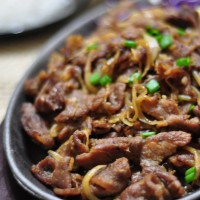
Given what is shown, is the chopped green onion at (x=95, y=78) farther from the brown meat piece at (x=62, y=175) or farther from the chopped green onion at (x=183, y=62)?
the brown meat piece at (x=62, y=175)

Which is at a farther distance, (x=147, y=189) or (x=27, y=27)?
(x=27, y=27)

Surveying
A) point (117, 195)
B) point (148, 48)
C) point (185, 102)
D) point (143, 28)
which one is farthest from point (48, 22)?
point (117, 195)

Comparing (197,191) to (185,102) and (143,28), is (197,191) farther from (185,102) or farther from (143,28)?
(143,28)

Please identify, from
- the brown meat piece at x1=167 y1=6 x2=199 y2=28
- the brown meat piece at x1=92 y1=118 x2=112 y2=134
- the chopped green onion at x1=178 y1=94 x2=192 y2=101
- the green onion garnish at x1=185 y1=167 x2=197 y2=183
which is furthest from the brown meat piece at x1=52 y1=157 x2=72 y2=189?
the brown meat piece at x1=167 y1=6 x2=199 y2=28

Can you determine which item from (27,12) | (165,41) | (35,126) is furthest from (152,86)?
(27,12)

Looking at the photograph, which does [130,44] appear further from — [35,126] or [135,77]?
[35,126]

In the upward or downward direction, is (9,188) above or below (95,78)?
below

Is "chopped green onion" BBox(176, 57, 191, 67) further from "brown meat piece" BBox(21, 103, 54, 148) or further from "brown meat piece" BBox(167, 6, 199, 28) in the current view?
"brown meat piece" BBox(21, 103, 54, 148)

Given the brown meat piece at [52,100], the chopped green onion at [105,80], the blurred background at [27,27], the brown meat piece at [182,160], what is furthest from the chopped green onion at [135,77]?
the blurred background at [27,27]
